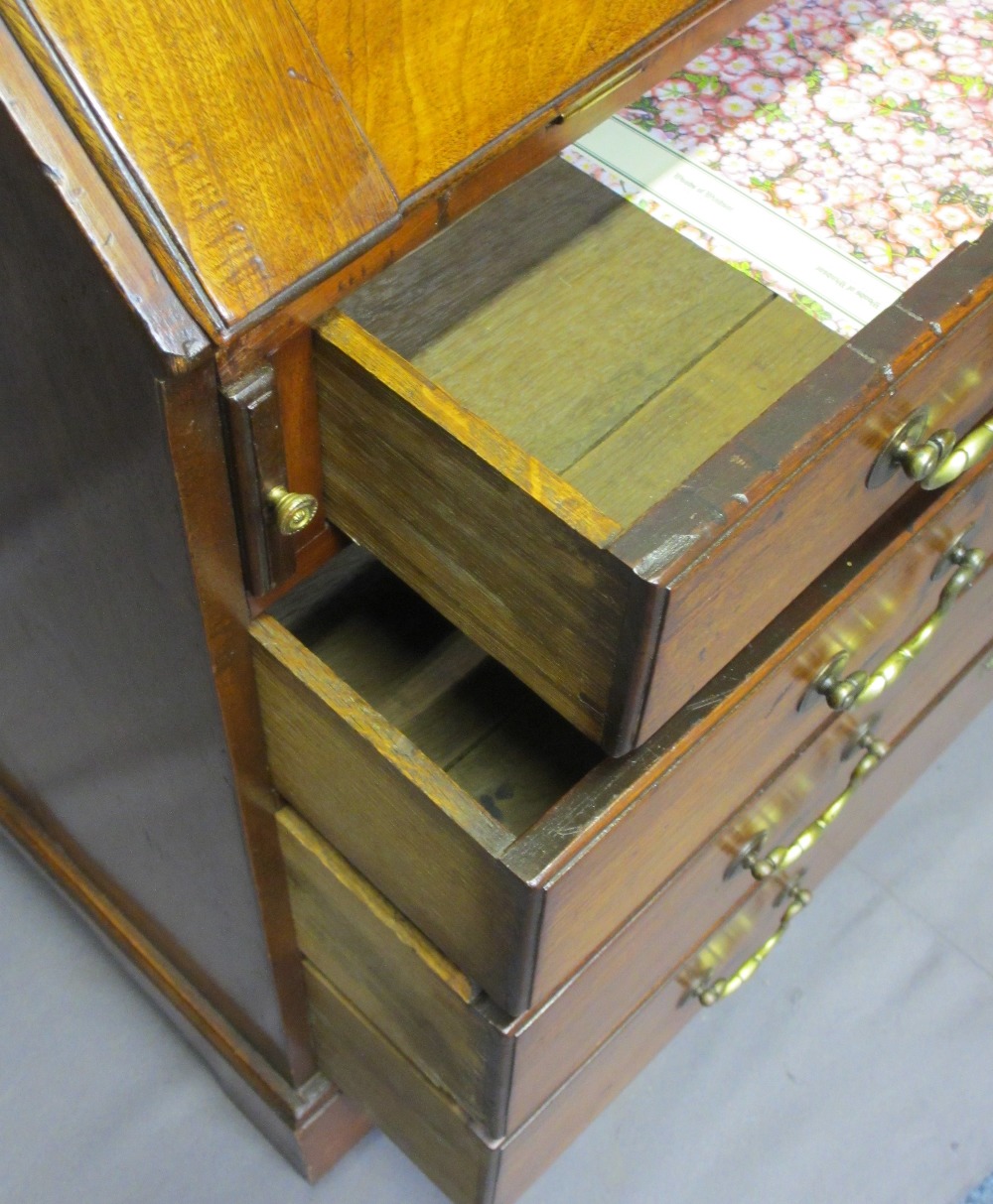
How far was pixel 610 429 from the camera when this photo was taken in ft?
1.69

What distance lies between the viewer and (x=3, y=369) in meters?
0.49

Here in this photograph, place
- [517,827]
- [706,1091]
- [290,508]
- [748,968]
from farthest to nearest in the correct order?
[706,1091]
[748,968]
[517,827]
[290,508]

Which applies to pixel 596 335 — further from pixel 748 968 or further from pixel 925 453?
pixel 748 968

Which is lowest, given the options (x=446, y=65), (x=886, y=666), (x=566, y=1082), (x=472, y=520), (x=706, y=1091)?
(x=706, y=1091)

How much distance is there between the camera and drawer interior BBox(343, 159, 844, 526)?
0.51 metres

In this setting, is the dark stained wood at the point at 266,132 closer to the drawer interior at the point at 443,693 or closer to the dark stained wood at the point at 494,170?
the dark stained wood at the point at 494,170

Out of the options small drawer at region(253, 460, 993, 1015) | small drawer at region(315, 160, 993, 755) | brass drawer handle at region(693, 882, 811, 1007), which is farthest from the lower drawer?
small drawer at region(315, 160, 993, 755)

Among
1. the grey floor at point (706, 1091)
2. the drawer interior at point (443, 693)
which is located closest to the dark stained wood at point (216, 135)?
the drawer interior at point (443, 693)

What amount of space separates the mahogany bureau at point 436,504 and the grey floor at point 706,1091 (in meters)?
0.25

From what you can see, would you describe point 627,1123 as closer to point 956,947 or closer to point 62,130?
point 956,947

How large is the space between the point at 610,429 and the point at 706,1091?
687 mm

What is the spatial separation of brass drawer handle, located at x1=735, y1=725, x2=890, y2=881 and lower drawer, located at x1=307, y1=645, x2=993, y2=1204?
0.07 m

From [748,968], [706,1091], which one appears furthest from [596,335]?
[706,1091]

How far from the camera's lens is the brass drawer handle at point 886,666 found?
0.64 metres
